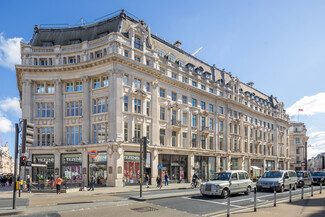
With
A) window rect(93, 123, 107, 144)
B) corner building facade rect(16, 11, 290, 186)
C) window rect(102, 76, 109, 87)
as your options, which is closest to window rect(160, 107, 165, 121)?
corner building facade rect(16, 11, 290, 186)

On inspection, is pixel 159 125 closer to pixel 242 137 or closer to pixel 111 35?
pixel 111 35

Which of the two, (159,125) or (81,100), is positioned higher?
(81,100)

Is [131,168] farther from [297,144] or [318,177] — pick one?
[297,144]

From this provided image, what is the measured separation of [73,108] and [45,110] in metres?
3.67

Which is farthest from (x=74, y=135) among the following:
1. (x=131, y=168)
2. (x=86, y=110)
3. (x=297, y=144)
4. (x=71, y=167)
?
(x=297, y=144)

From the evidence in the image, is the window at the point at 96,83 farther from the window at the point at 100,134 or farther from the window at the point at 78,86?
the window at the point at 100,134

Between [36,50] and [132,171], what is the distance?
20.0 m

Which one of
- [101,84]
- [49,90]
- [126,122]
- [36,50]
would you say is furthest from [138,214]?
[36,50]

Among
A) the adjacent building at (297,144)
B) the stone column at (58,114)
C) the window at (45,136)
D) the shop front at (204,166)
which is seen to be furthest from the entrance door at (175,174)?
the adjacent building at (297,144)

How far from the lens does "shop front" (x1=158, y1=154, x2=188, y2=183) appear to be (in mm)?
37312

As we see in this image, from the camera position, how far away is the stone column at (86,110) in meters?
32.8

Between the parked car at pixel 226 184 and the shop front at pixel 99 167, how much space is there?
15808mm

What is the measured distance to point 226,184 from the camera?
61.1ft

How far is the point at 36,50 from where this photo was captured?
115ft
